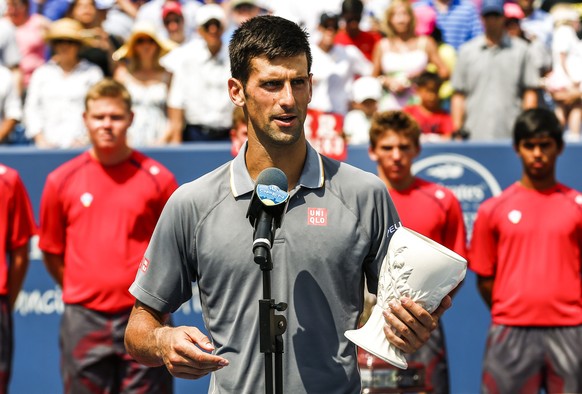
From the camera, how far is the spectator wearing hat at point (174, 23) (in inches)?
468

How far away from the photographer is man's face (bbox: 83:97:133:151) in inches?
298

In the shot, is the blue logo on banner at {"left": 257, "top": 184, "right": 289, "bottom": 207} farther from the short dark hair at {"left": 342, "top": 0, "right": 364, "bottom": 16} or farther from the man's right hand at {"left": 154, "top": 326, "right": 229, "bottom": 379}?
the short dark hair at {"left": 342, "top": 0, "right": 364, "bottom": 16}

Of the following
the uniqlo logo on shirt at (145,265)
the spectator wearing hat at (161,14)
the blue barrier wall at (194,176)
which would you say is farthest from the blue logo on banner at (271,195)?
the spectator wearing hat at (161,14)

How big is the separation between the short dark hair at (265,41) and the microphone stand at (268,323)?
59cm

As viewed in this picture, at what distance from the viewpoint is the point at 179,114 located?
416 inches

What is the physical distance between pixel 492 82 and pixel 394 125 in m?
3.11

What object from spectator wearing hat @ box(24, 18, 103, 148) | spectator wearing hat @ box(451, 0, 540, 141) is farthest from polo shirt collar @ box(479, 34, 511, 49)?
spectator wearing hat @ box(24, 18, 103, 148)

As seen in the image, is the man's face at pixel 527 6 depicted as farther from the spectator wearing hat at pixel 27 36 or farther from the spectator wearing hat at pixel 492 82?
the spectator wearing hat at pixel 27 36

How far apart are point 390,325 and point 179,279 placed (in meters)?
0.79

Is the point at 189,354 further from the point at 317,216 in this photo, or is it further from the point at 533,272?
the point at 533,272

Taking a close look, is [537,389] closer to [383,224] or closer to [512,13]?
[383,224]

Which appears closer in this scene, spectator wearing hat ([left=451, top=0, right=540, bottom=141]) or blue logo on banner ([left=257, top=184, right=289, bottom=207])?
blue logo on banner ([left=257, top=184, right=289, bottom=207])

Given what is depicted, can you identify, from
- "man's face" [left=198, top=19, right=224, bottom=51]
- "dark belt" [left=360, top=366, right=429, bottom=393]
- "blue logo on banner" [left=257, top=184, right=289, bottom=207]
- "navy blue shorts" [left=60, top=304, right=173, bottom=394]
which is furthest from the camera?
"man's face" [left=198, top=19, right=224, bottom=51]

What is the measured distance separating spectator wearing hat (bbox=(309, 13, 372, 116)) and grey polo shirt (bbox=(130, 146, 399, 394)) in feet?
22.7
